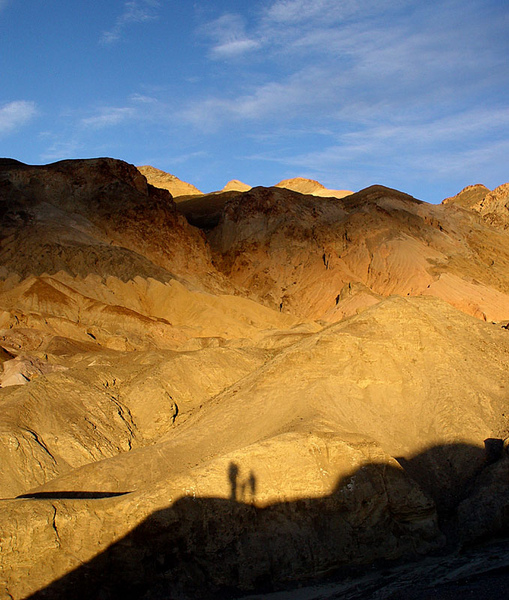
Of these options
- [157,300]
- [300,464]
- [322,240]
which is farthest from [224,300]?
[300,464]

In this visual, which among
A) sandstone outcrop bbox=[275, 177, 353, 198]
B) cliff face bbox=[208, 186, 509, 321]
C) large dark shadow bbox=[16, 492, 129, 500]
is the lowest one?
large dark shadow bbox=[16, 492, 129, 500]

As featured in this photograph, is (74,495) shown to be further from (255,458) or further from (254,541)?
(254,541)

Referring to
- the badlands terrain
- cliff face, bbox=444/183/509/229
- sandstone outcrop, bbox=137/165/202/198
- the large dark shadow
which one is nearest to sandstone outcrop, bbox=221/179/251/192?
sandstone outcrop, bbox=137/165/202/198

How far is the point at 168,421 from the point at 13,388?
521 centimetres

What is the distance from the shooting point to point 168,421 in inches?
826

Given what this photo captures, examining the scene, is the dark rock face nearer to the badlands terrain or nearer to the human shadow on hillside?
the badlands terrain

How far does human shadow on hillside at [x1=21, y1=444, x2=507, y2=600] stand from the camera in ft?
36.7

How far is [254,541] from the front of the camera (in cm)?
1188

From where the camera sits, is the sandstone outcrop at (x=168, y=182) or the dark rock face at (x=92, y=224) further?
the sandstone outcrop at (x=168, y=182)

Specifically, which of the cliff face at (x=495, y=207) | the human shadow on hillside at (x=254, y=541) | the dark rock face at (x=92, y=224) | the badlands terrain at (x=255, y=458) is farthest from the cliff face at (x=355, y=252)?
the human shadow on hillside at (x=254, y=541)

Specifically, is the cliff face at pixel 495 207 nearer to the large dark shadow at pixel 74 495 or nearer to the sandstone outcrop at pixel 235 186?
the sandstone outcrop at pixel 235 186

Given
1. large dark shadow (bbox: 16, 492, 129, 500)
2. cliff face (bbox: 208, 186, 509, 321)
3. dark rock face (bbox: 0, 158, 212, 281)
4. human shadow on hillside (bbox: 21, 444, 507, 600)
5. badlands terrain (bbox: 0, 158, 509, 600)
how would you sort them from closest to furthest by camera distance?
human shadow on hillside (bbox: 21, 444, 507, 600) → badlands terrain (bbox: 0, 158, 509, 600) → large dark shadow (bbox: 16, 492, 129, 500) → dark rock face (bbox: 0, 158, 212, 281) → cliff face (bbox: 208, 186, 509, 321)

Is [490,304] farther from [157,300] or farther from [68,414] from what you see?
[68,414]

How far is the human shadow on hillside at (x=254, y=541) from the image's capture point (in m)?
11.2
